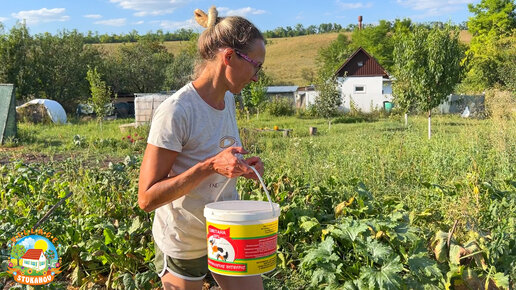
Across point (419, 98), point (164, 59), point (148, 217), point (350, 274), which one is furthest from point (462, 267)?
point (164, 59)

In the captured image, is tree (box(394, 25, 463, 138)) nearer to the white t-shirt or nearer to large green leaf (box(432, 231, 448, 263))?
large green leaf (box(432, 231, 448, 263))

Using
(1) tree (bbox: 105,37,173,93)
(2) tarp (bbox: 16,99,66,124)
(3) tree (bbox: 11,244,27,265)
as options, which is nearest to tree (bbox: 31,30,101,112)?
(1) tree (bbox: 105,37,173,93)

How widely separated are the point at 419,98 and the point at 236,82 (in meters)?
14.4

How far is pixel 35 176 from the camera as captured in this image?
15.1 feet

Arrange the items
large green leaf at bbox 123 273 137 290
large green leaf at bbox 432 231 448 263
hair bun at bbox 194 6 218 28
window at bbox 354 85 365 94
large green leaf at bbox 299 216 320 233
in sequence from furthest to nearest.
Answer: window at bbox 354 85 365 94 → large green leaf at bbox 299 216 320 233 → large green leaf at bbox 123 273 137 290 → large green leaf at bbox 432 231 448 263 → hair bun at bbox 194 6 218 28

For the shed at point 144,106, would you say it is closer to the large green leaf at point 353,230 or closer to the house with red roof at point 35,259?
the house with red roof at point 35,259

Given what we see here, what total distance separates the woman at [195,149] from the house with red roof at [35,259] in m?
1.10

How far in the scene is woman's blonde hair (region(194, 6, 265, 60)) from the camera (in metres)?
1.71

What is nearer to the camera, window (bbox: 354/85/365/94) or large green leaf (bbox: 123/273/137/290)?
large green leaf (bbox: 123/273/137/290)

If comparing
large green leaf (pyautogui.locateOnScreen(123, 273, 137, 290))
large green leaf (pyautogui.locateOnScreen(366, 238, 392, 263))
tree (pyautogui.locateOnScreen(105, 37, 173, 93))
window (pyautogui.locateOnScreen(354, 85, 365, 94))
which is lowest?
large green leaf (pyautogui.locateOnScreen(123, 273, 137, 290))

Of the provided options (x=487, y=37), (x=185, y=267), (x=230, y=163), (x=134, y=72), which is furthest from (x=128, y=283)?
(x=487, y=37)

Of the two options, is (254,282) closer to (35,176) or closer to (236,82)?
(236,82)

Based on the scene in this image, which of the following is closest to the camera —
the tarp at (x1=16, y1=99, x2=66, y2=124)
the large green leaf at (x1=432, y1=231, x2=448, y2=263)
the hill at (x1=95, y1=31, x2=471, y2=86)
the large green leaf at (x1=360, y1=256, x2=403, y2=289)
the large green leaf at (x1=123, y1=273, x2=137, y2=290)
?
the large green leaf at (x1=360, y1=256, x2=403, y2=289)

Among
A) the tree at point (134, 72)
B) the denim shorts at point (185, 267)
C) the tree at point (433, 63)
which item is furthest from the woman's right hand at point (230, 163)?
the tree at point (134, 72)
